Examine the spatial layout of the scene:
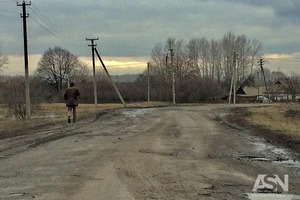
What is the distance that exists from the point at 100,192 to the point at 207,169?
2.68 meters

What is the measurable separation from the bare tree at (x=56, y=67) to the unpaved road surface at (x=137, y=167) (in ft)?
319

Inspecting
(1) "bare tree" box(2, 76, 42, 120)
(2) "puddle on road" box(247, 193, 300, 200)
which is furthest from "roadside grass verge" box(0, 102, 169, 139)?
(2) "puddle on road" box(247, 193, 300, 200)

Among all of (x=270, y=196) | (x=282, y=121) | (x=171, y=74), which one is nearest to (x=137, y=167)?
(x=270, y=196)

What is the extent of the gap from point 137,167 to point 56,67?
105 m

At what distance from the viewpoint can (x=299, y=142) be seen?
1204 centimetres

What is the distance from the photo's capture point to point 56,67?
108312 mm

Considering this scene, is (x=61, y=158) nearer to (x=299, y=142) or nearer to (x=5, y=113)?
(x=299, y=142)

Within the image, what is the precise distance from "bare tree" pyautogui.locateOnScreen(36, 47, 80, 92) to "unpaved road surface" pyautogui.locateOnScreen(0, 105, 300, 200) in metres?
97.2

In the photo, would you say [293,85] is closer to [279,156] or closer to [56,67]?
[279,156]

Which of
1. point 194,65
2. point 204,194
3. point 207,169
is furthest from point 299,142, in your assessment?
point 194,65

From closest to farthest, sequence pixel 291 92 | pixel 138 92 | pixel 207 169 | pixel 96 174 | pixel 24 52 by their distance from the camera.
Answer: pixel 96 174, pixel 207 169, pixel 24 52, pixel 291 92, pixel 138 92

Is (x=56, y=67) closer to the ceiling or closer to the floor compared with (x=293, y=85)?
closer to the ceiling

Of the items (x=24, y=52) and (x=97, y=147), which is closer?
(x=97, y=147)

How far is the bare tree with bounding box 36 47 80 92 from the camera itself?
106688mm
